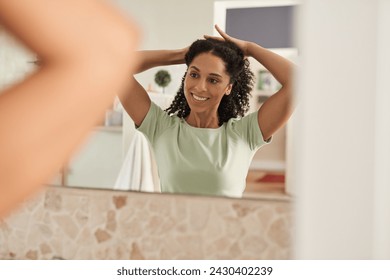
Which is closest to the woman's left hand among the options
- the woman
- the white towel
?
the woman

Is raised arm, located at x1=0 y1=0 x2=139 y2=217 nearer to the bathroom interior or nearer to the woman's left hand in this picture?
the bathroom interior

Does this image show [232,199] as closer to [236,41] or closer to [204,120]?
[204,120]

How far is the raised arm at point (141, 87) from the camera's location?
3.44ft

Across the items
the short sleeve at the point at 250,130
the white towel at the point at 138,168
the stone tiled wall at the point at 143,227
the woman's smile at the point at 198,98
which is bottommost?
the stone tiled wall at the point at 143,227

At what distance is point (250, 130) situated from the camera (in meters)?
1.01

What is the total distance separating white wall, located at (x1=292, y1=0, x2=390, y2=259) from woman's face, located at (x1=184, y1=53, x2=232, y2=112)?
187 millimetres

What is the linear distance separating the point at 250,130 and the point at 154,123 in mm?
219

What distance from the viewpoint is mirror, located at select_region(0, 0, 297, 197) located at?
98 cm

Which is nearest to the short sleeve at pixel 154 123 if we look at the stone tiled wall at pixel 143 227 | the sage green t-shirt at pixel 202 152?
the sage green t-shirt at pixel 202 152

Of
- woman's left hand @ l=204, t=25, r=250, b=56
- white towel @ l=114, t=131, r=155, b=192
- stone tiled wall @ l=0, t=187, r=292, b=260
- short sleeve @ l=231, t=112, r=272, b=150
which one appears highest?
woman's left hand @ l=204, t=25, r=250, b=56

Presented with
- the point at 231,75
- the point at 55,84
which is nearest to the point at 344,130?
the point at 231,75

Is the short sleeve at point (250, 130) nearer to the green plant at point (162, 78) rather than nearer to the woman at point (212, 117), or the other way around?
the woman at point (212, 117)

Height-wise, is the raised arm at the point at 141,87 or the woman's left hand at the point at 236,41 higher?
the woman's left hand at the point at 236,41

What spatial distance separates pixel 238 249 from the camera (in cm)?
101
